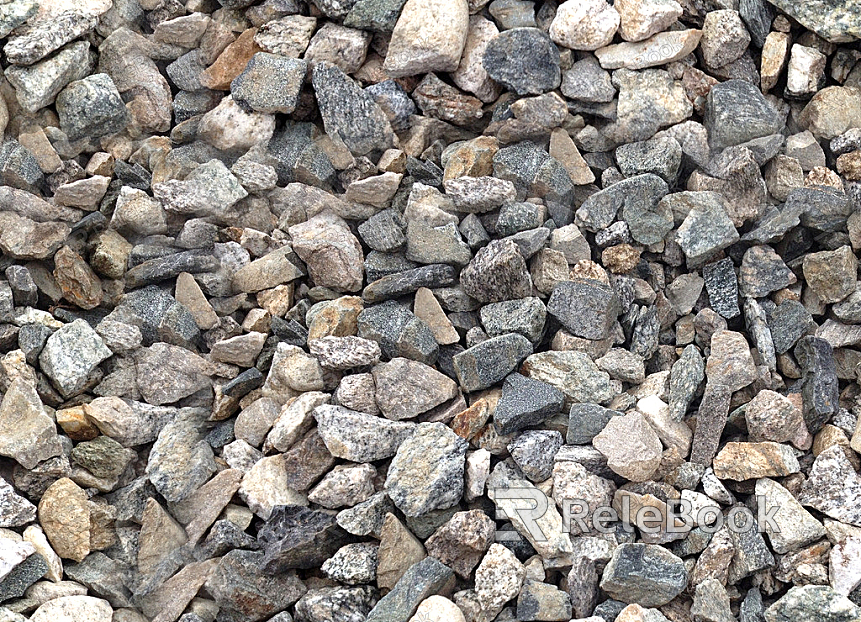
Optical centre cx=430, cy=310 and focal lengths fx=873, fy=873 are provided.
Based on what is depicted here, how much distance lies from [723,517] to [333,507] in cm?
79

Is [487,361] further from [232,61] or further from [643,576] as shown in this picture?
[232,61]

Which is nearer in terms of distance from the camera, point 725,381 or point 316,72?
point 725,381

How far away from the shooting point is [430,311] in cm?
198

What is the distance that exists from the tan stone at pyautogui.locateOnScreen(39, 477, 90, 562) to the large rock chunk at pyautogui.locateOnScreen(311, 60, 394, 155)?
1.04m

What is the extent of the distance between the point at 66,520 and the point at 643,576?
115 centimetres

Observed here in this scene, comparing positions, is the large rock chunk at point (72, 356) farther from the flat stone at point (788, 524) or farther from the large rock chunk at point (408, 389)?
the flat stone at point (788, 524)

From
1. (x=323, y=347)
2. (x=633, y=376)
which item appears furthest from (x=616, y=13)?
(x=323, y=347)

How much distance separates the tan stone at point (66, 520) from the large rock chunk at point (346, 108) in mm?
1044

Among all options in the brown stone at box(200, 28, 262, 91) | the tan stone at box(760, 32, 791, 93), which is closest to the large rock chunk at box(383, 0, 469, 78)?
the brown stone at box(200, 28, 262, 91)

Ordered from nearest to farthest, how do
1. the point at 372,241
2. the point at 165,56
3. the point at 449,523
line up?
the point at 449,523
the point at 372,241
the point at 165,56

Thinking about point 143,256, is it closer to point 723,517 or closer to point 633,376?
point 633,376

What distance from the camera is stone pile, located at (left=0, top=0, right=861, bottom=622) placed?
172 cm

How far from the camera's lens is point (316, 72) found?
217cm

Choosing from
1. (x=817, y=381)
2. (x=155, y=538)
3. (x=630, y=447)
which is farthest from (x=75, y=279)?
(x=817, y=381)
